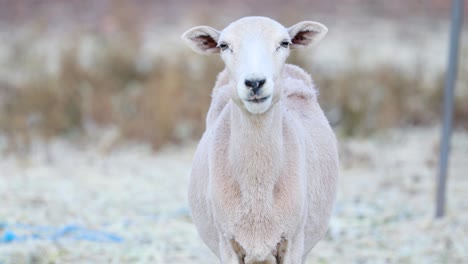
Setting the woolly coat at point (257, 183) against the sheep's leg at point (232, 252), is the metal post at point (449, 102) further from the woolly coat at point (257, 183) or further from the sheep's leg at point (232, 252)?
the sheep's leg at point (232, 252)

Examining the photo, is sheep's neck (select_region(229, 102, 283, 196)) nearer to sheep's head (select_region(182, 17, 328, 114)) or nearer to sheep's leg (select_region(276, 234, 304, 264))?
sheep's head (select_region(182, 17, 328, 114))

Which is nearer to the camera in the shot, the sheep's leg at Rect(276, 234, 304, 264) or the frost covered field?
the sheep's leg at Rect(276, 234, 304, 264)

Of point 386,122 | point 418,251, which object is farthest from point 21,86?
point 418,251

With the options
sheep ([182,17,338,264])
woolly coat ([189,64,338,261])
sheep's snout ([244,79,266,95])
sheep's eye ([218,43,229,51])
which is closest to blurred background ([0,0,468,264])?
woolly coat ([189,64,338,261])

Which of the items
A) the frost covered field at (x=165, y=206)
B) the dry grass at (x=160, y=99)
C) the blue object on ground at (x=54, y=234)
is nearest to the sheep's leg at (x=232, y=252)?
the frost covered field at (x=165, y=206)

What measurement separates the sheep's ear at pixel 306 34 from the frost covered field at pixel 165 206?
8.35 feet

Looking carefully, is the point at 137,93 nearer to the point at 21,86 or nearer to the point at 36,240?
the point at 21,86

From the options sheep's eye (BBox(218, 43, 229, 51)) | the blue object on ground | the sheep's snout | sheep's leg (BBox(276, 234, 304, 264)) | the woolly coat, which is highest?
A: sheep's eye (BBox(218, 43, 229, 51))

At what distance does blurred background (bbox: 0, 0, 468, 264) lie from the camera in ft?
23.9

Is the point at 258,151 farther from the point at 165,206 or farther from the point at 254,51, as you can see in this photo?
the point at 165,206

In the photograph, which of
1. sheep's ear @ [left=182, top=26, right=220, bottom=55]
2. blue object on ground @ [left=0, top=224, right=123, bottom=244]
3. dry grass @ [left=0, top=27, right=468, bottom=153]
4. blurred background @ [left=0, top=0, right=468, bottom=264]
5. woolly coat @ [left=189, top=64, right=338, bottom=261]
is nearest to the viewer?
woolly coat @ [left=189, top=64, right=338, bottom=261]

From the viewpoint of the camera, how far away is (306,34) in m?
4.96

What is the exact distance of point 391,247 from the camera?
730 cm

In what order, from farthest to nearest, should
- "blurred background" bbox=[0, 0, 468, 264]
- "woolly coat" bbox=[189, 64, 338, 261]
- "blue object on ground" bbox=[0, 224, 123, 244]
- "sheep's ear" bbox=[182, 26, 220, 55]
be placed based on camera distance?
1. "blurred background" bbox=[0, 0, 468, 264]
2. "blue object on ground" bbox=[0, 224, 123, 244]
3. "sheep's ear" bbox=[182, 26, 220, 55]
4. "woolly coat" bbox=[189, 64, 338, 261]
